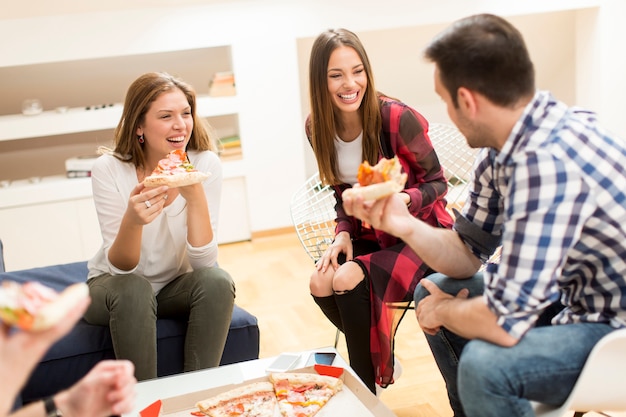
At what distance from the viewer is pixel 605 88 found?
550cm

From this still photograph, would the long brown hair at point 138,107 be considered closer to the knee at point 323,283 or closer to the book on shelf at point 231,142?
the knee at point 323,283

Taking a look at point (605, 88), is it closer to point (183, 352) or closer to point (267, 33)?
point (267, 33)

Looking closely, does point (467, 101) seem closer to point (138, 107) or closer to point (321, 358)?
point (321, 358)

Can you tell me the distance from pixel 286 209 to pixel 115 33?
5.40 feet

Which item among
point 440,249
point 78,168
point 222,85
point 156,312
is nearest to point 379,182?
point 440,249

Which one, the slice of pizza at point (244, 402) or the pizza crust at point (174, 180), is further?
the pizza crust at point (174, 180)

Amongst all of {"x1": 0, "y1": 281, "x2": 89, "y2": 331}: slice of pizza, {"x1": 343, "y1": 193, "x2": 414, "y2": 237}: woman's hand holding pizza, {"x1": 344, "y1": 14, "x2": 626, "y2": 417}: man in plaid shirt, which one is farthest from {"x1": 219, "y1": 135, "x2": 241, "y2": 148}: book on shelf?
{"x1": 0, "y1": 281, "x2": 89, "y2": 331}: slice of pizza

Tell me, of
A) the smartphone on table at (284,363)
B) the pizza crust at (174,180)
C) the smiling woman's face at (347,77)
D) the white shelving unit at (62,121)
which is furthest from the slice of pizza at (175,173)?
the white shelving unit at (62,121)

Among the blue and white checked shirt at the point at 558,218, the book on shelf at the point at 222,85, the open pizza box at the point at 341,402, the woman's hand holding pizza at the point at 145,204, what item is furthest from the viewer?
the book on shelf at the point at 222,85

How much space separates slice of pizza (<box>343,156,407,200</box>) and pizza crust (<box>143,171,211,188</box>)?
28.8 inches

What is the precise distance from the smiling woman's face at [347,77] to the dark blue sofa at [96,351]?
859 mm

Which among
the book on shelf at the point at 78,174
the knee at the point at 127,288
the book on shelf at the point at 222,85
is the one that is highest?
the book on shelf at the point at 222,85

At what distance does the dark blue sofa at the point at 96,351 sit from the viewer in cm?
241

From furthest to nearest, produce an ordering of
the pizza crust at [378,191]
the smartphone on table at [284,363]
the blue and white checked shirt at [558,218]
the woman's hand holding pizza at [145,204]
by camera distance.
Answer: the woman's hand holding pizza at [145,204] → the smartphone on table at [284,363] → the pizza crust at [378,191] → the blue and white checked shirt at [558,218]
